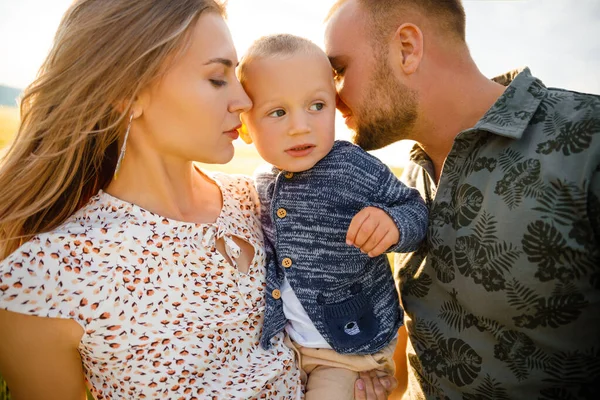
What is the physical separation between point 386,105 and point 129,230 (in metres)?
1.66

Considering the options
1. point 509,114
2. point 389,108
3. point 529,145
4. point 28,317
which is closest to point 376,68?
point 389,108

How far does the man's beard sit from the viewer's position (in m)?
2.80

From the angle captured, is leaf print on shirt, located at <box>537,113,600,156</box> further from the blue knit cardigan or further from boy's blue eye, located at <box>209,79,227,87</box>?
boy's blue eye, located at <box>209,79,227,87</box>

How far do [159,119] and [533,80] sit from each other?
1902 millimetres

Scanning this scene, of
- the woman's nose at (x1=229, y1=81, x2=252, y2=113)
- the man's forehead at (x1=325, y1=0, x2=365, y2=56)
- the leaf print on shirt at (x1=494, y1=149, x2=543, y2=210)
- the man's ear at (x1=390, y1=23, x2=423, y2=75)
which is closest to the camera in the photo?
the leaf print on shirt at (x1=494, y1=149, x2=543, y2=210)

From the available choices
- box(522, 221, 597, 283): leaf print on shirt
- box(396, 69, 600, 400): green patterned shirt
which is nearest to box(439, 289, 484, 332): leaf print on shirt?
box(396, 69, 600, 400): green patterned shirt

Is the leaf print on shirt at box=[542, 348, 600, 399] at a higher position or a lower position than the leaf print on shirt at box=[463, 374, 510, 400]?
higher

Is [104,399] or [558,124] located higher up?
[558,124]

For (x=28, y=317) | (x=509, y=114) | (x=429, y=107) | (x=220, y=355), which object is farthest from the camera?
(x=429, y=107)

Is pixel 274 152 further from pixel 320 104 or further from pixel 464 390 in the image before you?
pixel 464 390

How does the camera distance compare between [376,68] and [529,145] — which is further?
[376,68]

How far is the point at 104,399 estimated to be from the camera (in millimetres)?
2037

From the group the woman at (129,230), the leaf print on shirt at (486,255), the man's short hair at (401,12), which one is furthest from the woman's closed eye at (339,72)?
the leaf print on shirt at (486,255)

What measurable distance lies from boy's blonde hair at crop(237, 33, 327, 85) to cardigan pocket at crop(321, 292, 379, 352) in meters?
1.25
